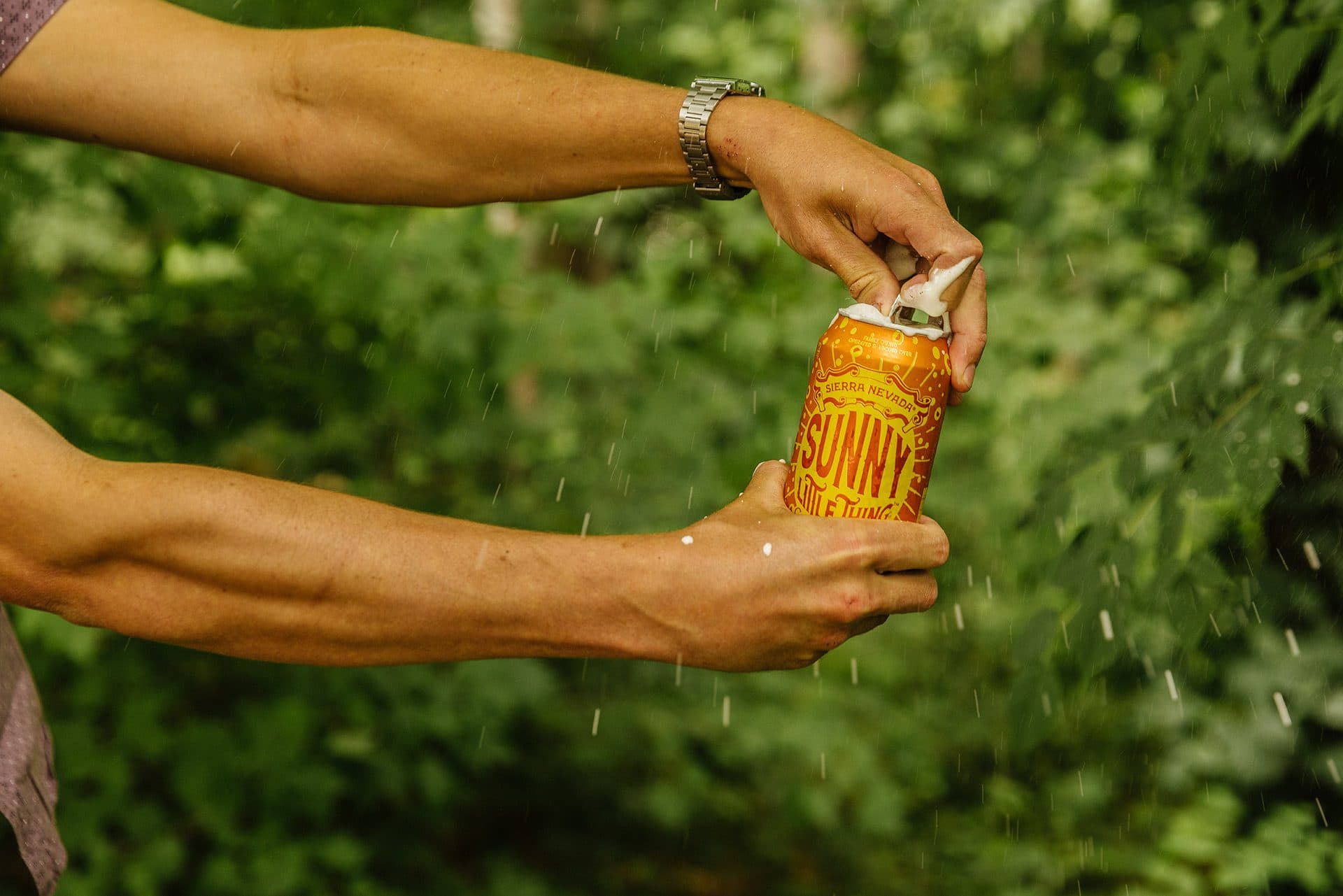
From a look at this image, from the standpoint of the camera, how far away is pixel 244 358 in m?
3.24

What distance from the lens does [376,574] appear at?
124cm

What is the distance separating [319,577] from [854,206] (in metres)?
0.83

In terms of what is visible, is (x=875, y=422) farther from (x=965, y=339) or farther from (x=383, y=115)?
(x=383, y=115)

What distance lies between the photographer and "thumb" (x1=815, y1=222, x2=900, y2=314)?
1.53 meters

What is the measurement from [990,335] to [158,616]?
306cm

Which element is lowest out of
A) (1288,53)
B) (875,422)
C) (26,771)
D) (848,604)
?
(26,771)

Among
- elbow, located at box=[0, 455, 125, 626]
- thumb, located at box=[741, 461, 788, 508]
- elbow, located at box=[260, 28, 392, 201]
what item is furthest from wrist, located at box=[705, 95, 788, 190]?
elbow, located at box=[0, 455, 125, 626]

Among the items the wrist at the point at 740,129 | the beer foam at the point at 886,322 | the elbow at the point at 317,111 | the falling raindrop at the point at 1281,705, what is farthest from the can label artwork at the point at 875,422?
the falling raindrop at the point at 1281,705

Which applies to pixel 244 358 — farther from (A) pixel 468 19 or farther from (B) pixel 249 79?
(B) pixel 249 79

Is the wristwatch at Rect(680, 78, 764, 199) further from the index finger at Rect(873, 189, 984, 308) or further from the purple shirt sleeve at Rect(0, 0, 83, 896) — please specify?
the purple shirt sleeve at Rect(0, 0, 83, 896)

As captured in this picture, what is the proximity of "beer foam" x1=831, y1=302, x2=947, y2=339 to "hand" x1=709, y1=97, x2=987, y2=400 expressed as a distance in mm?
43

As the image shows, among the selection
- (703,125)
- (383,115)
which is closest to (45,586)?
(383,115)

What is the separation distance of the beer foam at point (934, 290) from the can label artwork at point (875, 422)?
0.04 meters

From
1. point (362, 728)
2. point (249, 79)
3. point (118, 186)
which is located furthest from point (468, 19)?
point (362, 728)
